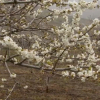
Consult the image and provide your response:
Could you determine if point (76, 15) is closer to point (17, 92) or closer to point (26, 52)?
point (26, 52)

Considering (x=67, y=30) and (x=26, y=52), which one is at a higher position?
(x=67, y=30)

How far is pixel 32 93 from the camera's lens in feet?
50.1

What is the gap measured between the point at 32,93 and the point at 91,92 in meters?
4.17

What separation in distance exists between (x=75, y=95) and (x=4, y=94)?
4413mm

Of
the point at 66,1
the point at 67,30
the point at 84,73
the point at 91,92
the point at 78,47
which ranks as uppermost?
the point at 66,1

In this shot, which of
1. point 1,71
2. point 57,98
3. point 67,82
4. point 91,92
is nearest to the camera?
point 57,98

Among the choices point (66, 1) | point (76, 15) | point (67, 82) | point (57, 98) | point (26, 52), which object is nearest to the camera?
point (26, 52)

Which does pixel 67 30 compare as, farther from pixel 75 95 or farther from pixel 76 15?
pixel 75 95

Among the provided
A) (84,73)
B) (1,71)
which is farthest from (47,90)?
(84,73)

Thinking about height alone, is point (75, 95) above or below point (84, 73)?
below

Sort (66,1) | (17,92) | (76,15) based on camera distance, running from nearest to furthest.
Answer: (76,15), (66,1), (17,92)

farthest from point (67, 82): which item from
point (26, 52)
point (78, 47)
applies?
point (26, 52)

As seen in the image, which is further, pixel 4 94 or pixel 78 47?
pixel 4 94

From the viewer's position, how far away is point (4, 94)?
14.5 metres
